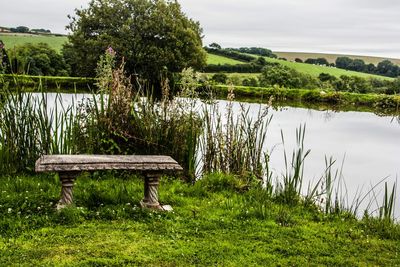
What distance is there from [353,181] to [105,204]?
4.81 m

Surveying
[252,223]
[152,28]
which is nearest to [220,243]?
[252,223]

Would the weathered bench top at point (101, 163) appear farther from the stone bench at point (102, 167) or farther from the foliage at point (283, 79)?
the foliage at point (283, 79)

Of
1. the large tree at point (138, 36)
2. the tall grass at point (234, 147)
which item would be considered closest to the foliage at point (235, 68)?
the large tree at point (138, 36)

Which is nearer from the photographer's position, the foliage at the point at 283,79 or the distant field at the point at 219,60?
the foliage at the point at 283,79

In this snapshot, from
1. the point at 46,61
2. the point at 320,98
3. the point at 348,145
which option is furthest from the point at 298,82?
the point at 348,145

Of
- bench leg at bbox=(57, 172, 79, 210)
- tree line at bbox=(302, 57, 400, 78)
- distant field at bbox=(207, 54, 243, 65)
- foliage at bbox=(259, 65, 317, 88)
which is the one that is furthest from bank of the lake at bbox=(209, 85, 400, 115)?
bench leg at bbox=(57, 172, 79, 210)

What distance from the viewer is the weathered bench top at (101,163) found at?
4348 millimetres

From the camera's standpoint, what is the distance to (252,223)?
4609mm

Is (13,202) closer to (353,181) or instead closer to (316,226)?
(316,226)

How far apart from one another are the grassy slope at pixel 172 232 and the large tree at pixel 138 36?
2286 cm

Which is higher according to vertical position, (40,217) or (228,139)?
(228,139)

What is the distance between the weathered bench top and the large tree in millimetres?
23022

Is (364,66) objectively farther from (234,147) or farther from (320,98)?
(234,147)

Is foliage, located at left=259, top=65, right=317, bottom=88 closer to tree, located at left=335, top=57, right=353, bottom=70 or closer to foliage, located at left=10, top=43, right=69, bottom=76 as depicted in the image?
foliage, located at left=10, top=43, right=69, bottom=76
